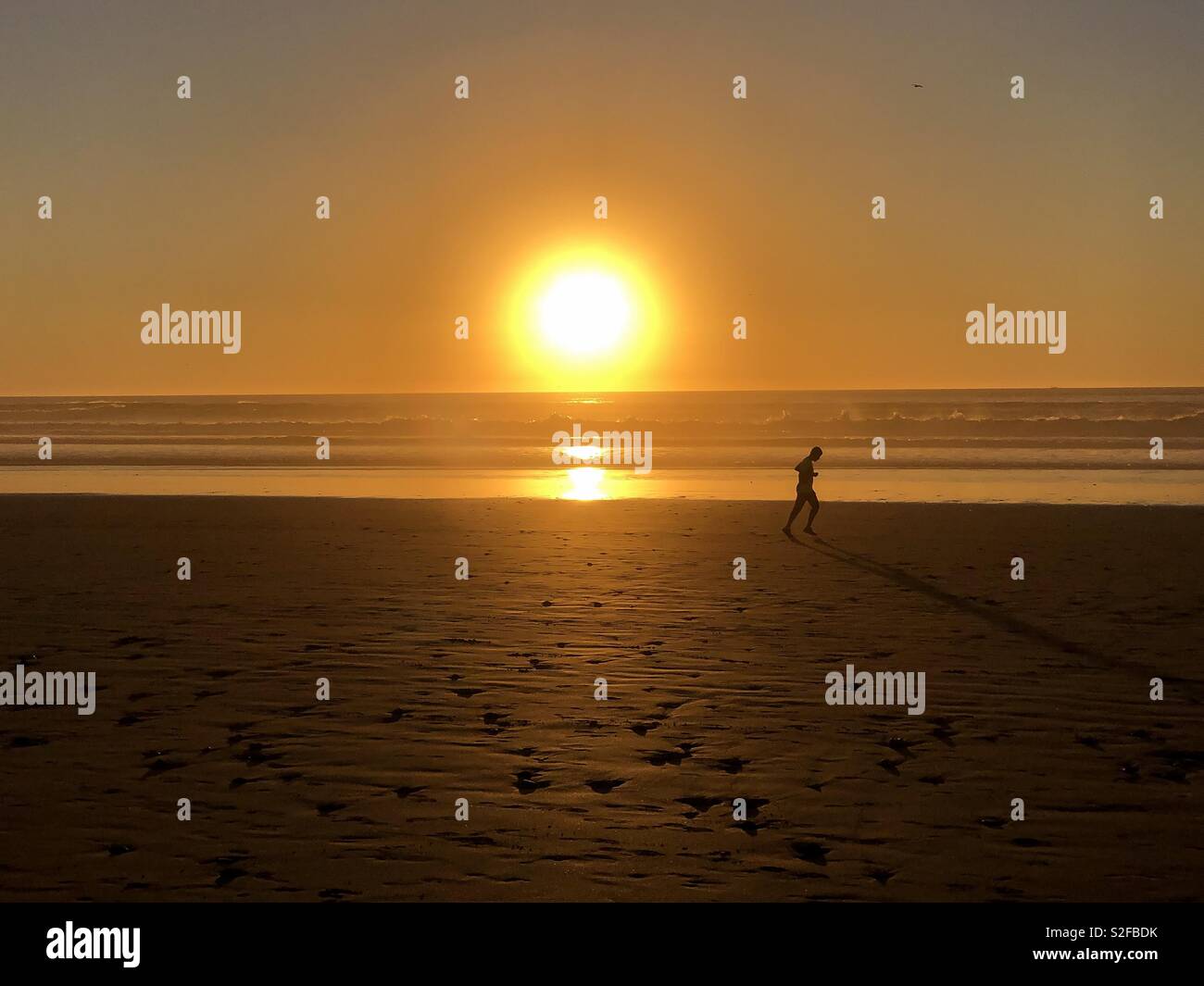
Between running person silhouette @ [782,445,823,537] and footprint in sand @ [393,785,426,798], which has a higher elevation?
running person silhouette @ [782,445,823,537]

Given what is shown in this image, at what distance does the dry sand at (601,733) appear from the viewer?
536 cm

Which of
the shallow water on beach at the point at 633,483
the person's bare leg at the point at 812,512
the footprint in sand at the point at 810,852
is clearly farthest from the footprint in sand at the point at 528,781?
the shallow water on beach at the point at 633,483

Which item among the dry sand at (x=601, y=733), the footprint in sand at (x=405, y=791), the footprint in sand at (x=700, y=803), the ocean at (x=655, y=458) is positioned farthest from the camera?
the ocean at (x=655, y=458)

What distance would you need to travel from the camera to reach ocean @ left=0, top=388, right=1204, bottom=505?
2770cm

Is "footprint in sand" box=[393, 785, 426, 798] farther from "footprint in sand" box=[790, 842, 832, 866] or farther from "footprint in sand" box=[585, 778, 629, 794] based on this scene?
"footprint in sand" box=[790, 842, 832, 866]

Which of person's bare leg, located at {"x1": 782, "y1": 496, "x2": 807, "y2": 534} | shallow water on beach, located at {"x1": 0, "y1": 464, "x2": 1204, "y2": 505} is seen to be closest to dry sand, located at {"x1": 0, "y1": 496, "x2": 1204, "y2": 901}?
person's bare leg, located at {"x1": 782, "y1": 496, "x2": 807, "y2": 534}

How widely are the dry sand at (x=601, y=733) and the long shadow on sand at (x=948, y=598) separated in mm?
65

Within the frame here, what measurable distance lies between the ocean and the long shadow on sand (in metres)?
8.26

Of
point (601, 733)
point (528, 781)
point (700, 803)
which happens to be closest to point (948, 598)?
point (601, 733)

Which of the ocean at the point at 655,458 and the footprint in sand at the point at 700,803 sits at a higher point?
the ocean at the point at 655,458

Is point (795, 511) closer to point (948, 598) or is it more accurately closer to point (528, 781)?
point (948, 598)

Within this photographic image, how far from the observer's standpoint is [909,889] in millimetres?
5125

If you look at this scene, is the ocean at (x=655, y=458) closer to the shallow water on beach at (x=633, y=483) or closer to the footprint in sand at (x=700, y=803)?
the shallow water on beach at (x=633, y=483)

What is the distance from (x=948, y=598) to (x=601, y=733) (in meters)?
6.59
